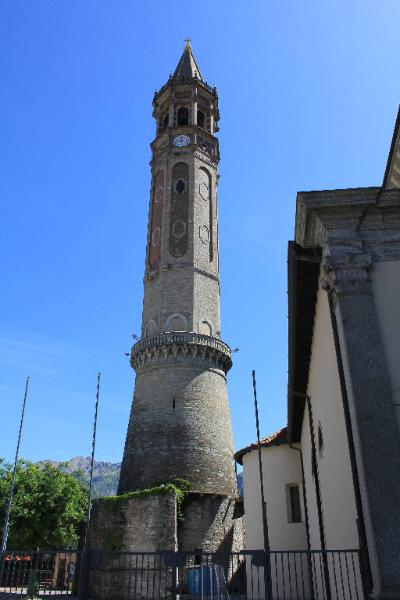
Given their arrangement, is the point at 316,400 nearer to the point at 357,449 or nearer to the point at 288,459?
the point at 357,449

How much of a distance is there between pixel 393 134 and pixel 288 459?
14.0 meters

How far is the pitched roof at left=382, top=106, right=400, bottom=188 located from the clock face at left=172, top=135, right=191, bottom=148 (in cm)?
2551

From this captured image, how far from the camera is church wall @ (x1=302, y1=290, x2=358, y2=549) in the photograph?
9.75 meters

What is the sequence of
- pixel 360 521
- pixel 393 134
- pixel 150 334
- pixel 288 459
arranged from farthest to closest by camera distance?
1. pixel 150 334
2. pixel 288 459
3. pixel 393 134
4. pixel 360 521

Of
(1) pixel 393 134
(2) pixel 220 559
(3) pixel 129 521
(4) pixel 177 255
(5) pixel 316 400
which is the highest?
(4) pixel 177 255

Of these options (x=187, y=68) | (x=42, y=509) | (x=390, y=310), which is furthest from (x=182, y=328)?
(x=187, y=68)

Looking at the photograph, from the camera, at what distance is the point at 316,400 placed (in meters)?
13.8

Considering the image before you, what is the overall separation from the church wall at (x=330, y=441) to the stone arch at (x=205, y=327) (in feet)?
61.6

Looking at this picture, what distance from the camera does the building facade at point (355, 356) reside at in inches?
306

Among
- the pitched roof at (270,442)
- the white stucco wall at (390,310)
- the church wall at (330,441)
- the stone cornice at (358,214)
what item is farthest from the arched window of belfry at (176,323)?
the white stucco wall at (390,310)

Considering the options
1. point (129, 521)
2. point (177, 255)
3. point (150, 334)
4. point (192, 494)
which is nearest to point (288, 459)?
point (192, 494)

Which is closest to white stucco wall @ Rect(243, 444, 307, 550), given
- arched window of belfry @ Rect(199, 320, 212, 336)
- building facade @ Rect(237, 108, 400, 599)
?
building facade @ Rect(237, 108, 400, 599)

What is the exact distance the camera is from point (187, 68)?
4603 centimetres

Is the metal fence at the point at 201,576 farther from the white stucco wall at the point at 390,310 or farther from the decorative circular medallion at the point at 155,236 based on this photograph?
the decorative circular medallion at the point at 155,236
